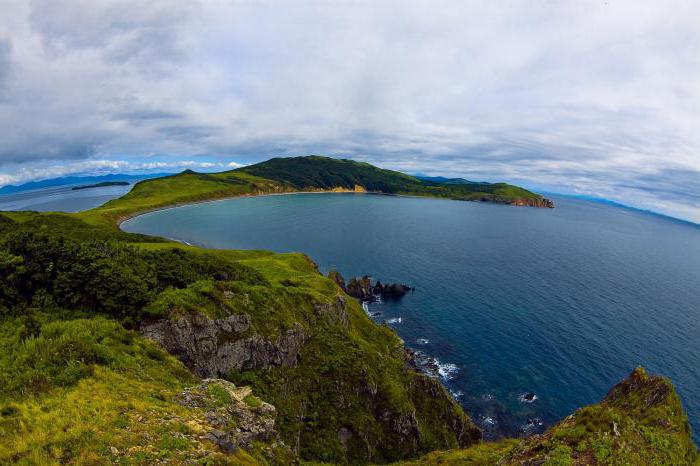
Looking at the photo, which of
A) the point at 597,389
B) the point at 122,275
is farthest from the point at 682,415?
the point at 597,389

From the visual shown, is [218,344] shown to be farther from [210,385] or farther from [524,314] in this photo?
[524,314]

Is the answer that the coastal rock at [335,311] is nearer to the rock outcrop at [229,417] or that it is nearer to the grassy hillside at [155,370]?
the grassy hillside at [155,370]

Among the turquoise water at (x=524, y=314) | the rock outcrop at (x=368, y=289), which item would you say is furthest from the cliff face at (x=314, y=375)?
the rock outcrop at (x=368, y=289)

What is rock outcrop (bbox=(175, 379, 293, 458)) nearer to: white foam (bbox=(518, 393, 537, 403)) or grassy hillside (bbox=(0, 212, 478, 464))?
grassy hillside (bbox=(0, 212, 478, 464))

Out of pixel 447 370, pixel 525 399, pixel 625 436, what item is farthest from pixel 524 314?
pixel 625 436

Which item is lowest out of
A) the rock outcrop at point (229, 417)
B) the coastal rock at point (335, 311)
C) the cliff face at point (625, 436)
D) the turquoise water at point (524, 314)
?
the turquoise water at point (524, 314)

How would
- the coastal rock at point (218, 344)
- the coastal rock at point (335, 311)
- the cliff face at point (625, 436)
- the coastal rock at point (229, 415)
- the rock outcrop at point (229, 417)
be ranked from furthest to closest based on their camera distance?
1. the coastal rock at point (335, 311)
2. the coastal rock at point (218, 344)
3. the cliff face at point (625, 436)
4. the coastal rock at point (229, 415)
5. the rock outcrop at point (229, 417)
